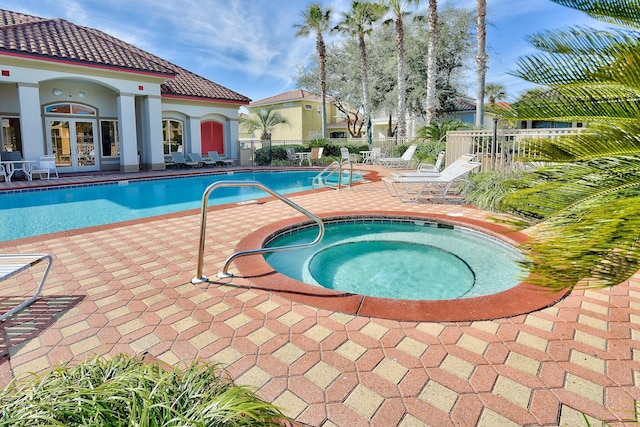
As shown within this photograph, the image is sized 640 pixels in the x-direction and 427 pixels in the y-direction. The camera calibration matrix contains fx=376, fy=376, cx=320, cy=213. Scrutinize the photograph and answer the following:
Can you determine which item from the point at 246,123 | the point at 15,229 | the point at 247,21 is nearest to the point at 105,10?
the point at 247,21

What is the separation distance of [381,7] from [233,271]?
20847 mm

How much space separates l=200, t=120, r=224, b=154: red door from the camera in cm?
2064

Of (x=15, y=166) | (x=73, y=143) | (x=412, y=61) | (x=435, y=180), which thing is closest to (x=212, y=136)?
(x=73, y=143)

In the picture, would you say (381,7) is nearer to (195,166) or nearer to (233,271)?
(195,166)

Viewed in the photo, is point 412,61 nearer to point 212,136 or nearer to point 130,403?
point 212,136

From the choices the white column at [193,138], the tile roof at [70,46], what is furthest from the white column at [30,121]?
the white column at [193,138]

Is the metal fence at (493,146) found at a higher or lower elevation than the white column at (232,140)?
lower

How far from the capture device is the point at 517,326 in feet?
9.53

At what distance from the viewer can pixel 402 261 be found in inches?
209

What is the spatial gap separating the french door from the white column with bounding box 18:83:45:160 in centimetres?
183

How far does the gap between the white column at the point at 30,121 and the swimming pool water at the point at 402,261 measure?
12262 millimetres

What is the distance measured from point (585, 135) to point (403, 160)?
14.0 m

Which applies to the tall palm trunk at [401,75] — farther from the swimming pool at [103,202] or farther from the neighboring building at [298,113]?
the neighboring building at [298,113]

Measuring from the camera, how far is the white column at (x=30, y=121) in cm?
1295
